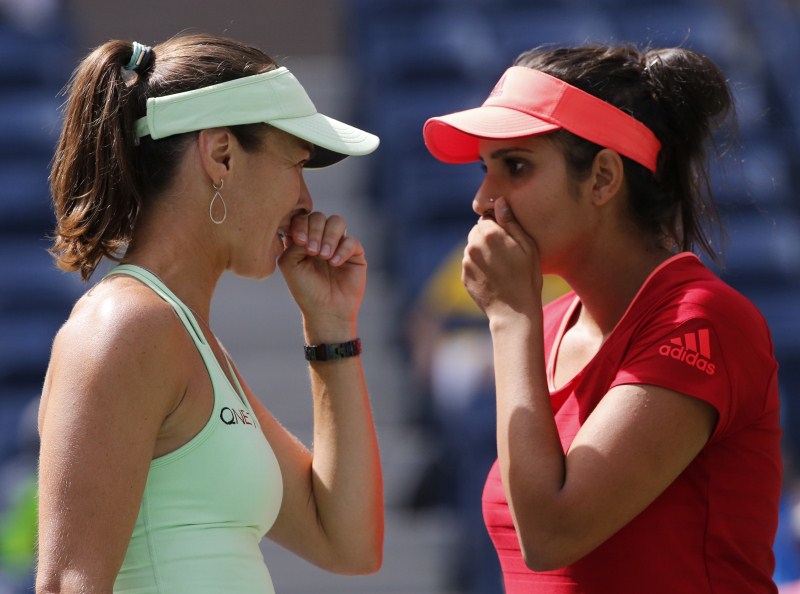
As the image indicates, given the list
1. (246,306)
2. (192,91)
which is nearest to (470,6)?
(246,306)

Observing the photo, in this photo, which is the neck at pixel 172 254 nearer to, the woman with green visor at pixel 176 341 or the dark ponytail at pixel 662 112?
the woman with green visor at pixel 176 341

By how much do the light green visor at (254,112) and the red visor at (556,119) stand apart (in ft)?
0.64

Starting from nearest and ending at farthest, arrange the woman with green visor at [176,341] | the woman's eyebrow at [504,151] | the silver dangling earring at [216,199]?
the woman with green visor at [176,341], the silver dangling earring at [216,199], the woman's eyebrow at [504,151]

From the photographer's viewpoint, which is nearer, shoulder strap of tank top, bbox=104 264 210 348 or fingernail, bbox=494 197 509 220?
shoulder strap of tank top, bbox=104 264 210 348

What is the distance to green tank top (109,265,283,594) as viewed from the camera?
1.62 meters

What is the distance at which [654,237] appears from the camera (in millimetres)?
1975

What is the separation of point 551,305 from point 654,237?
1.10 ft

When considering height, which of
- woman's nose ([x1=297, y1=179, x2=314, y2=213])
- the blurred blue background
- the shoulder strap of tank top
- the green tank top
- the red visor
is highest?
the red visor

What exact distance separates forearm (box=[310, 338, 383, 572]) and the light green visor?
0.42 metres

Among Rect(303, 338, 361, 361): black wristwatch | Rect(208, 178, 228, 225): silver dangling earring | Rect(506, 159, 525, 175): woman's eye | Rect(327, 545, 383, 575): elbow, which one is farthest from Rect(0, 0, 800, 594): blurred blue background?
Rect(208, 178, 228, 225): silver dangling earring

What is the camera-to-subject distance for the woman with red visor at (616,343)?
5.55 feet

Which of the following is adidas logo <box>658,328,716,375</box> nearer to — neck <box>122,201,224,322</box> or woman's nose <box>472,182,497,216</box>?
woman's nose <box>472,182,497,216</box>

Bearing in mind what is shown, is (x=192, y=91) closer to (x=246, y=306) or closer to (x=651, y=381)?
(x=651, y=381)

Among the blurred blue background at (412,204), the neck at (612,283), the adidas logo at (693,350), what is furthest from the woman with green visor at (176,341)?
the blurred blue background at (412,204)
